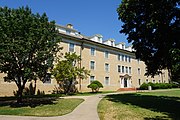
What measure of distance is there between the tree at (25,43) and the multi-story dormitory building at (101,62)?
1121 centimetres

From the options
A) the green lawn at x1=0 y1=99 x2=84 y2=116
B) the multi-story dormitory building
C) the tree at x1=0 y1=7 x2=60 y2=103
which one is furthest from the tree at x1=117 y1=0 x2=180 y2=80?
the multi-story dormitory building

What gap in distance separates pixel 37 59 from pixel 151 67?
9.26m

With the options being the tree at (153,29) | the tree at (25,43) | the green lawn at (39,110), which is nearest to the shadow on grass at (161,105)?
the tree at (153,29)

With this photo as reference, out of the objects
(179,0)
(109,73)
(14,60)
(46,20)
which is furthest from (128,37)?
(109,73)

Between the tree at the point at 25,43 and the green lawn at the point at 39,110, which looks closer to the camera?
the green lawn at the point at 39,110

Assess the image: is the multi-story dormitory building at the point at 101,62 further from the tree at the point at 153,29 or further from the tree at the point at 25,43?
the tree at the point at 153,29

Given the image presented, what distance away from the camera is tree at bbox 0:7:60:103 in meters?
14.1

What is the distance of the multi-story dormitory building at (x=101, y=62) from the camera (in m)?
32.0

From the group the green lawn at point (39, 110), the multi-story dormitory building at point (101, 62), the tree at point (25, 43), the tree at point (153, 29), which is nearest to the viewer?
the green lawn at point (39, 110)

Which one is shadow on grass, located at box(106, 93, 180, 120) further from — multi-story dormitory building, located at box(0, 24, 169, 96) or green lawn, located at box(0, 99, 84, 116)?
multi-story dormitory building, located at box(0, 24, 169, 96)

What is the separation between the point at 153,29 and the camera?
45.4ft

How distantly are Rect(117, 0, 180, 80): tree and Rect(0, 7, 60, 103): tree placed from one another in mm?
6424

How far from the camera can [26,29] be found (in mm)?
14539

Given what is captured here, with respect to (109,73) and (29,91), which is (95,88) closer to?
(109,73)
